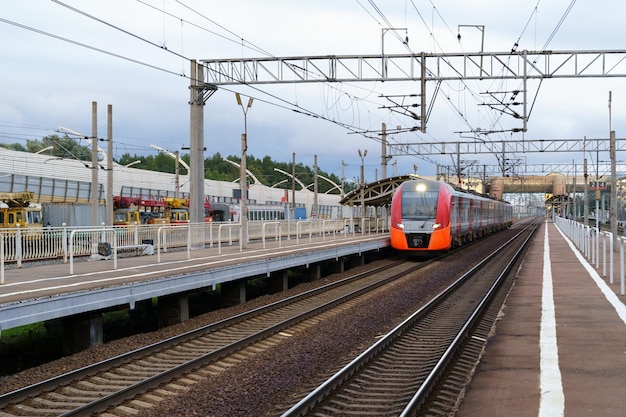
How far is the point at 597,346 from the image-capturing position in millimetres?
10164

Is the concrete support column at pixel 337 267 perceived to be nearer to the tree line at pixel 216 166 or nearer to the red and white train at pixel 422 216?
the red and white train at pixel 422 216

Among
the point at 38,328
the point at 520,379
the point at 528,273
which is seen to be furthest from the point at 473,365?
the point at 528,273

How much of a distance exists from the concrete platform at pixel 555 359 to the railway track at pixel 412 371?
1.04 feet

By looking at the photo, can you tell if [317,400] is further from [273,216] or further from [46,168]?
[273,216]

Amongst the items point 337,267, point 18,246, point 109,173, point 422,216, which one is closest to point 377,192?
point 422,216

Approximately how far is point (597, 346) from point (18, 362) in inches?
419

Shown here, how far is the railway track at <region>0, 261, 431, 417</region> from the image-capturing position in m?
8.01

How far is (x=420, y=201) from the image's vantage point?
2942 centimetres

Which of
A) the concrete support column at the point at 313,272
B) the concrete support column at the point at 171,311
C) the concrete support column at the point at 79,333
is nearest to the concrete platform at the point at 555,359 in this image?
the concrete support column at the point at 171,311

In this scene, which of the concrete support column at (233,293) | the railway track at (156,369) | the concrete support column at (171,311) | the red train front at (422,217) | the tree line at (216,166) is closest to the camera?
the railway track at (156,369)

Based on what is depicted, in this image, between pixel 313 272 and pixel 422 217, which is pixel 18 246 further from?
pixel 422 217

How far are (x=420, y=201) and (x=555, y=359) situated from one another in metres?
20.2

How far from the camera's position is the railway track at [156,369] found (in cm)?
801

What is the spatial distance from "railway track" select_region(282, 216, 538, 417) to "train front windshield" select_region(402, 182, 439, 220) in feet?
46.2
